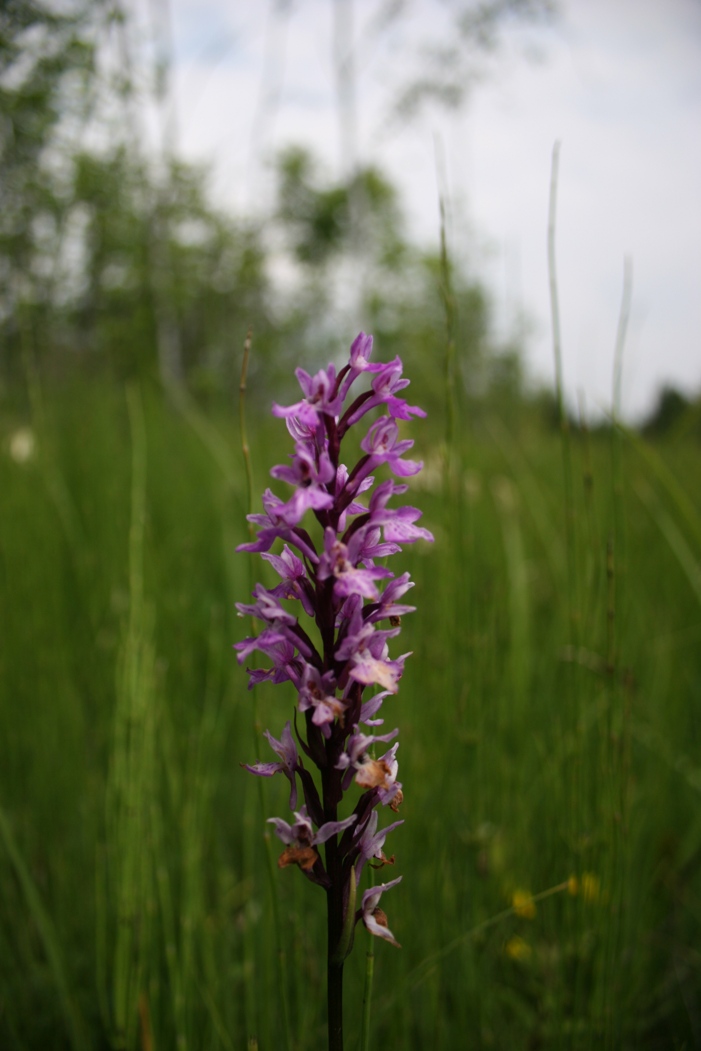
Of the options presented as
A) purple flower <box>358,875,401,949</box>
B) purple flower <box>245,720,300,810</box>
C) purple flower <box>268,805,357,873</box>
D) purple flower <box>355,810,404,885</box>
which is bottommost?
purple flower <box>358,875,401,949</box>

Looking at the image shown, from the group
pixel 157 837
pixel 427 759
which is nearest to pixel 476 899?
pixel 427 759

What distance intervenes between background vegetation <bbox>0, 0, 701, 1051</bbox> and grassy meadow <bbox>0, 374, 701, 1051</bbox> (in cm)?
1

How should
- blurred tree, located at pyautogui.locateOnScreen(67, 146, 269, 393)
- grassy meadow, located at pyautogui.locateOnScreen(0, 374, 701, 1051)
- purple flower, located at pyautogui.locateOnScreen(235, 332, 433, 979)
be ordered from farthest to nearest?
1. blurred tree, located at pyautogui.locateOnScreen(67, 146, 269, 393)
2. grassy meadow, located at pyautogui.locateOnScreen(0, 374, 701, 1051)
3. purple flower, located at pyautogui.locateOnScreen(235, 332, 433, 979)

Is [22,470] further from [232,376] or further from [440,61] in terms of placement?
[440,61]

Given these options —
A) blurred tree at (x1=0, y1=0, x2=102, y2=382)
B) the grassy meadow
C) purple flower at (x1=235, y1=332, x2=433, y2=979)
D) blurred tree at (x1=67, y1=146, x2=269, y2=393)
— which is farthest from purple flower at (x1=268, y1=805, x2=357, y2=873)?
blurred tree at (x1=67, y1=146, x2=269, y2=393)

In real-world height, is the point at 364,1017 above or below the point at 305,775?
below

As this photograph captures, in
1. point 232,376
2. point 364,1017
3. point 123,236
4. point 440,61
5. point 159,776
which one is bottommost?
point 159,776

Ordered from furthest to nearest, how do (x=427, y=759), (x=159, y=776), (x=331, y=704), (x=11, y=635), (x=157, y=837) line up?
(x=11, y=635) → (x=159, y=776) → (x=427, y=759) → (x=157, y=837) → (x=331, y=704)

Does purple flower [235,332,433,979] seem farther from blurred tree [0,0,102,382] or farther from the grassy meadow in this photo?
blurred tree [0,0,102,382]

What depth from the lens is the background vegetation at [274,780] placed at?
113 centimetres

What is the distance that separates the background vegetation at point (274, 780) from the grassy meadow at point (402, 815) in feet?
0.04

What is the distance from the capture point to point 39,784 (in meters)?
1.83

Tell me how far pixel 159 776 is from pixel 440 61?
505 centimetres

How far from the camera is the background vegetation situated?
1.13 m
